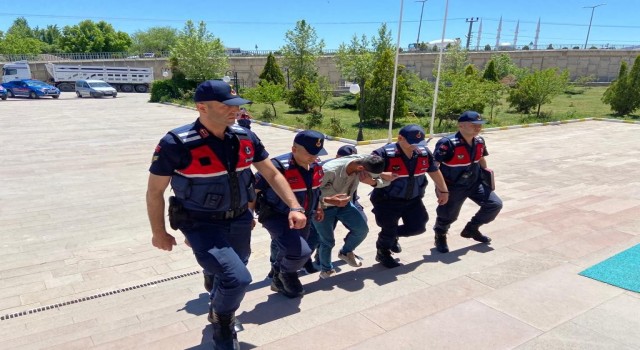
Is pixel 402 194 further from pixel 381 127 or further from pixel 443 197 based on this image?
pixel 381 127

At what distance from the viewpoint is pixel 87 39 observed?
6681 centimetres

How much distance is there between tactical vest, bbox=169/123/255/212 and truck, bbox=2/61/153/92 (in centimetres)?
4145

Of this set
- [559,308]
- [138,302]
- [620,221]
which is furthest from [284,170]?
[620,221]

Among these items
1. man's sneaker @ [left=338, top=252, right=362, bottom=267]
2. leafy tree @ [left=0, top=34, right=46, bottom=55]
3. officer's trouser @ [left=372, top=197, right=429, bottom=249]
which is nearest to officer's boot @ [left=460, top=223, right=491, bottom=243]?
officer's trouser @ [left=372, top=197, right=429, bottom=249]

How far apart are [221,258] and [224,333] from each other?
0.51m

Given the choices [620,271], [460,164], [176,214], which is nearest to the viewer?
[176,214]

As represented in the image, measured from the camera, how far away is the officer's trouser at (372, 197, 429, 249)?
4266 millimetres

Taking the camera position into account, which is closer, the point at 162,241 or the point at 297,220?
the point at 162,241

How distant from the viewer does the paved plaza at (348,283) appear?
9.62 feet

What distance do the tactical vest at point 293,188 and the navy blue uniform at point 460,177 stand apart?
1767 mm

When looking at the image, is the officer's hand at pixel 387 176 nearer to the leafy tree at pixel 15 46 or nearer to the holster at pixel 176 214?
the holster at pixel 176 214

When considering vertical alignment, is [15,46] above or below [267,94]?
above

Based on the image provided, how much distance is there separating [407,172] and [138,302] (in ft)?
9.34

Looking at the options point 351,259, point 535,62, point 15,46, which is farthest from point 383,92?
point 15,46
